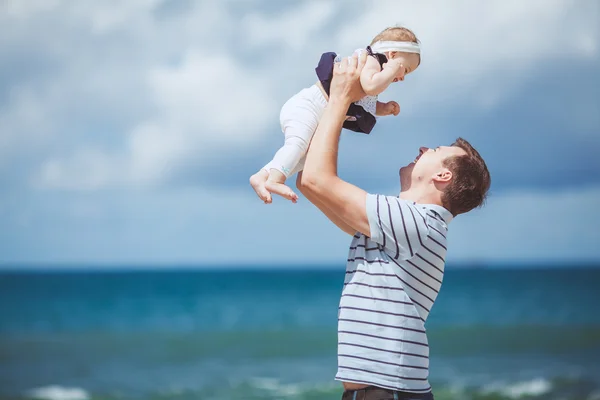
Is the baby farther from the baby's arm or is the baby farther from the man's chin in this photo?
the man's chin

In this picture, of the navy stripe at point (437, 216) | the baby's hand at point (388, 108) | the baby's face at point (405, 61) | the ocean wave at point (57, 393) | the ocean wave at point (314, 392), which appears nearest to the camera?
the navy stripe at point (437, 216)

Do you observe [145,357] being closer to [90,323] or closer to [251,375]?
[251,375]

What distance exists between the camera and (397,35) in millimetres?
3119

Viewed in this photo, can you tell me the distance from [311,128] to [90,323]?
25713 mm

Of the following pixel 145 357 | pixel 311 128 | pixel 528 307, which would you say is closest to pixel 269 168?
pixel 311 128

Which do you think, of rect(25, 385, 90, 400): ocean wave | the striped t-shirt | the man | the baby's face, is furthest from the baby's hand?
rect(25, 385, 90, 400): ocean wave

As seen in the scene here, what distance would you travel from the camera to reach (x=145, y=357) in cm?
1877

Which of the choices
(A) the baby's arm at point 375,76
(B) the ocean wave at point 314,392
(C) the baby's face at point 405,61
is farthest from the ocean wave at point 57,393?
(A) the baby's arm at point 375,76

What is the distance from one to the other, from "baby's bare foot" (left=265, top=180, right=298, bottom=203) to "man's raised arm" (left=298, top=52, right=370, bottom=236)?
44 millimetres

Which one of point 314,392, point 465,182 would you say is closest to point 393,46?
point 465,182

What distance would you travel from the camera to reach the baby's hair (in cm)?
312

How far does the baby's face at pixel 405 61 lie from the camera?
3.08 metres

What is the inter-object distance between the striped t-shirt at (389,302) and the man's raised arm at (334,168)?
0.06 metres

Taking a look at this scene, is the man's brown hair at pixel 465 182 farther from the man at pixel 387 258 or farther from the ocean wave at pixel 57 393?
the ocean wave at pixel 57 393
